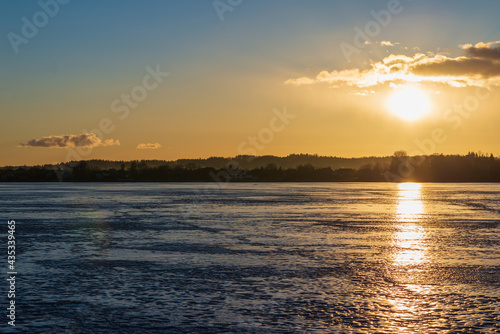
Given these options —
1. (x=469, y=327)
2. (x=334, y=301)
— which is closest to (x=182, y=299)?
(x=334, y=301)

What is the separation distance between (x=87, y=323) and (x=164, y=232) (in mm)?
22069

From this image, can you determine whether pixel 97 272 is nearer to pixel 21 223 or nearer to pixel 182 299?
pixel 182 299

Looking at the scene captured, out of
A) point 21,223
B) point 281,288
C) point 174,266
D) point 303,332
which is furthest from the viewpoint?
point 21,223

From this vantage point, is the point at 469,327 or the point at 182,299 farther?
the point at 182,299

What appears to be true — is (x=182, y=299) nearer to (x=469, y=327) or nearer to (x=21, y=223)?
(x=469, y=327)

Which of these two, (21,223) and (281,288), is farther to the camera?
(21,223)

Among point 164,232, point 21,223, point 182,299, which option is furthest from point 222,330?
point 21,223

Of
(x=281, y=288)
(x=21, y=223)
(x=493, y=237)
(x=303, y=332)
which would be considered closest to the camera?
(x=303, y=332)

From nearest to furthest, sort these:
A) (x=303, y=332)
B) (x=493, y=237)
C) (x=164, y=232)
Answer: (x=303, y=332) < (x=493, y=237) < (x=164, y=232)

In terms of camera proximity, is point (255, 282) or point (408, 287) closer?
point (408, 287)

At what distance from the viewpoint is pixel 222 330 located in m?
13.1

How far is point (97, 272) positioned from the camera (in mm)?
20656

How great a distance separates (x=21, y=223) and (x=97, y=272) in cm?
2419

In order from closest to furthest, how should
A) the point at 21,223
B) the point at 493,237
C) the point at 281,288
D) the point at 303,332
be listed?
the point at 303,332 → the point at 281,288 → the point at 493,237 → the point at 21,223
